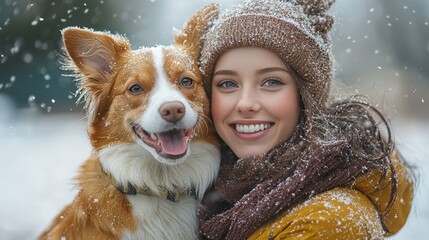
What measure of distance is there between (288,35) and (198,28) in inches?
24.0

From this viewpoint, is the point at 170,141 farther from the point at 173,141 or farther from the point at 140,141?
the point at 140,141

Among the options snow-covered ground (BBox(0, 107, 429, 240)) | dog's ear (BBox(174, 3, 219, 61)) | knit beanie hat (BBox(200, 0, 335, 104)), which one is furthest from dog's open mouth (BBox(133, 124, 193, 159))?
snow-covered ground (BBox(0, 107, 429, 240))

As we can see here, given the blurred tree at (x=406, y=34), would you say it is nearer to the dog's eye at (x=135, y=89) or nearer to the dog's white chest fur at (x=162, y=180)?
the dog's white chest fur at (x=162, y=180)

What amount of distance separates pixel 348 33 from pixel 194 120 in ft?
22.5

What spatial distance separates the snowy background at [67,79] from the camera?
24.1 feet

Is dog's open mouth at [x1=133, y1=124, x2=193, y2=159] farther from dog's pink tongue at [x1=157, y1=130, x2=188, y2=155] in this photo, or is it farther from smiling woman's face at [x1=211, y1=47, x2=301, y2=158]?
smiling woman's face at [x1=211, y1=47, x2=301, y2=158]

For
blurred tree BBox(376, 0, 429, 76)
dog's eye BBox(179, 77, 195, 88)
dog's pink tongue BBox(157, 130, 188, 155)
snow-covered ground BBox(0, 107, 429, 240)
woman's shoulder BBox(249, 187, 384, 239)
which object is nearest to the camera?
woman's shoulder BBox(249, 187, 384, 239)

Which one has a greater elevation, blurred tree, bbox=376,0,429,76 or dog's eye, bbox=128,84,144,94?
dog's eye, bbox=128,84,144,94

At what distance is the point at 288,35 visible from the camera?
9.20 ft

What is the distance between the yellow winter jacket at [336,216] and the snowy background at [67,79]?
359cm

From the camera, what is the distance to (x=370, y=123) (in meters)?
2.90

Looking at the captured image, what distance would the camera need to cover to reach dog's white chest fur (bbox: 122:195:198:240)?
9.71 feet

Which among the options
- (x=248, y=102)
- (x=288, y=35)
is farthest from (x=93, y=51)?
(x=288, y=35)

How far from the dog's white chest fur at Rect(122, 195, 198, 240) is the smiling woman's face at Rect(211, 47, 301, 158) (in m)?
0.43
